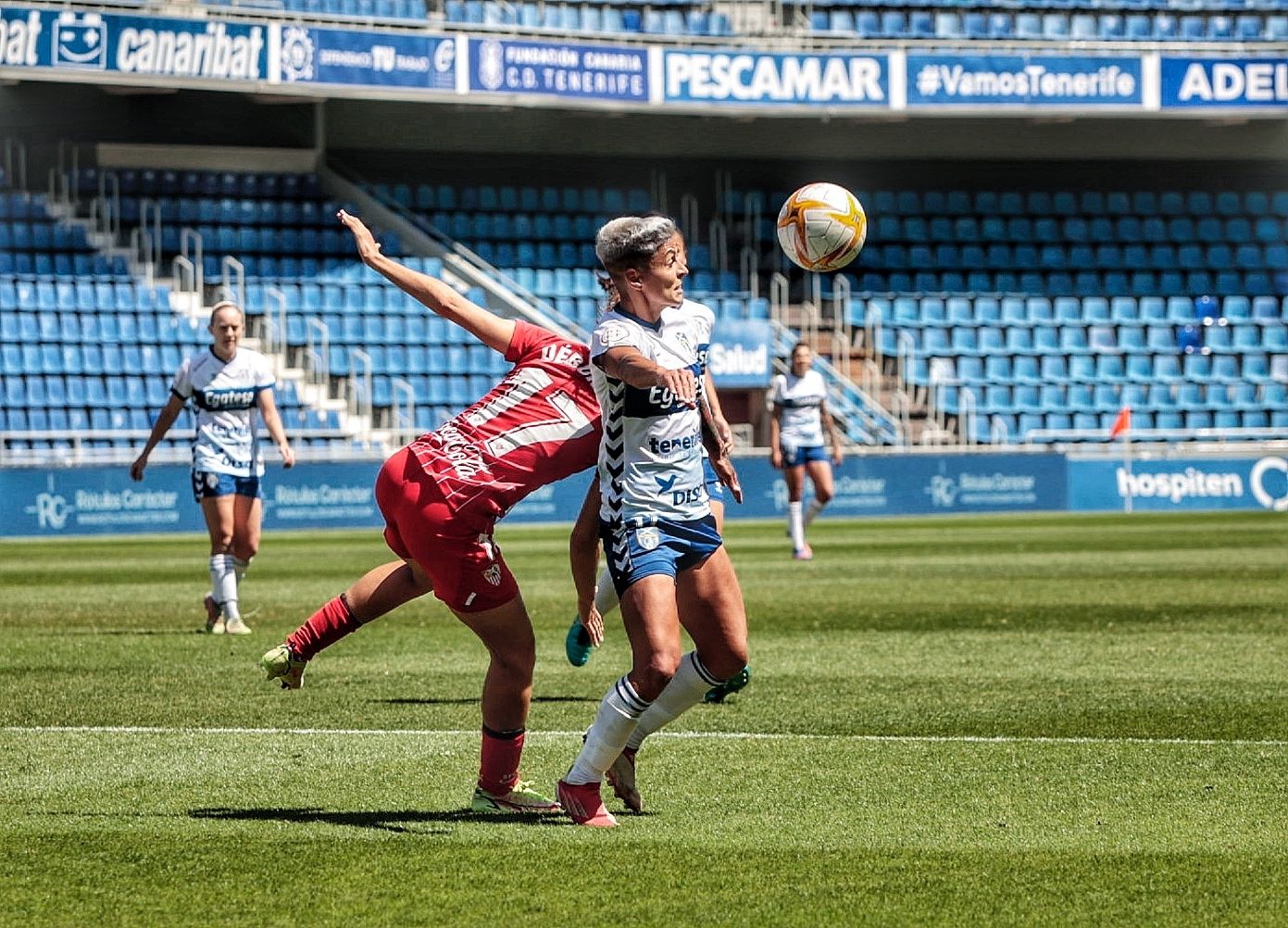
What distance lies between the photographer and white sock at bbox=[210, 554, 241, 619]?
13.7 m

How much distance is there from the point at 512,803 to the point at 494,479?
3.72ft

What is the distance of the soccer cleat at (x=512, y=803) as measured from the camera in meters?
6.71

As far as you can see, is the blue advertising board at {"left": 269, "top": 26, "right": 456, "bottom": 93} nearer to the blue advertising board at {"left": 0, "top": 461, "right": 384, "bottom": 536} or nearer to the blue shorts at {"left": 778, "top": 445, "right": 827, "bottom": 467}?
the blue advertising board at {"left": 0, "top": 461, "right": 384, "bottom": 536}

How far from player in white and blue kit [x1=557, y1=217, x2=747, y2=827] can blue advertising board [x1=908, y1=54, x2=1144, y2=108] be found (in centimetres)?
3418

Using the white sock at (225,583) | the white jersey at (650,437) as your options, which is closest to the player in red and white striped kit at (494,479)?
the white jersey at (650,437)

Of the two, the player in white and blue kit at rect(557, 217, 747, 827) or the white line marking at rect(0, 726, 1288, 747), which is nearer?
the player in white and blue kit at rect(557, 217, 747, 827)

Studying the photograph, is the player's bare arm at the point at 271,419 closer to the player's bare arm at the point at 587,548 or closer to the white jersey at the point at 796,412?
the player's bare arm at the point at 587,548

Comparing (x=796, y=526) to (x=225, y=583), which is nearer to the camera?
(x=225, y=583)

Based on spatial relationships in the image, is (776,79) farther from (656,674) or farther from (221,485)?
(656,674)

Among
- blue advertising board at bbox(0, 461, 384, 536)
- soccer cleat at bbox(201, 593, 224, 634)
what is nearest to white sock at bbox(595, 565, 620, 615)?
soccer cleat at bbox(201, 593, 224, 634)

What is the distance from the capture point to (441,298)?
6.54 meters

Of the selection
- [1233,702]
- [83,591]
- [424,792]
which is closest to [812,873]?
[424,792]

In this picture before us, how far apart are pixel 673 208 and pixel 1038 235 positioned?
8115 mm

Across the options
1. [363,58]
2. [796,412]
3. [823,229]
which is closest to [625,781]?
[823,229]
